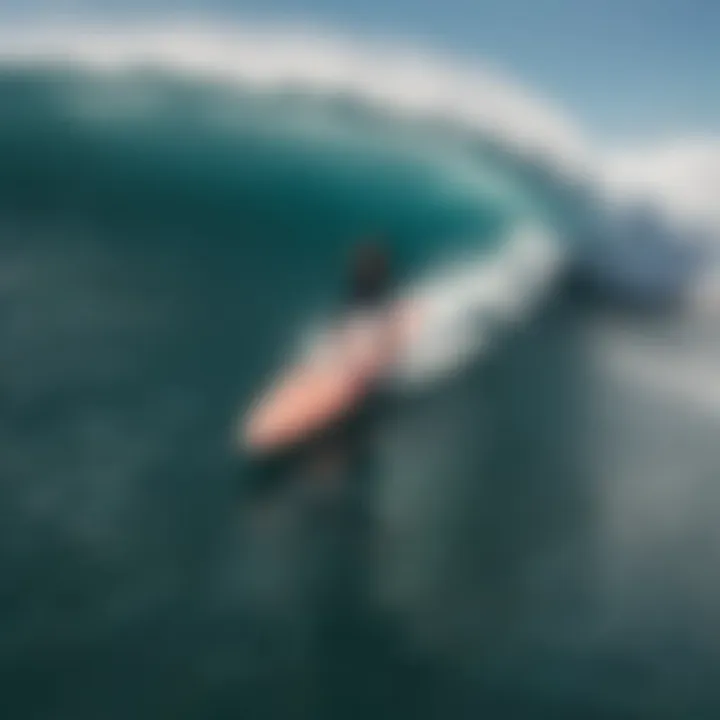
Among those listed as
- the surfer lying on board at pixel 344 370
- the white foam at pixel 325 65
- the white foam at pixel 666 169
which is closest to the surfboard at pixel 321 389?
the surfer lying on board at pixel 344 370

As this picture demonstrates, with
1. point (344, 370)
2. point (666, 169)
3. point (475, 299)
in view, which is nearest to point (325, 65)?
point (475, 299)

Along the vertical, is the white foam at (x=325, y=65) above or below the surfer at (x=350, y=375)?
above

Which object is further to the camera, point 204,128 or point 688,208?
point 688,208

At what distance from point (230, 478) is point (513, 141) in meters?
1.46

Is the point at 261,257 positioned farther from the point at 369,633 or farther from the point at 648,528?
the point at 648,528

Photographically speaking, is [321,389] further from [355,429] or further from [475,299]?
[475,299]

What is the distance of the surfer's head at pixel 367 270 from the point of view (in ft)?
9.07

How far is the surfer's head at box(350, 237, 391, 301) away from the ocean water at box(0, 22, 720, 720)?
0.13ft

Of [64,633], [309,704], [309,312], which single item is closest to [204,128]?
[309,312]

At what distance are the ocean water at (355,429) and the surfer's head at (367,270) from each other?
4cm

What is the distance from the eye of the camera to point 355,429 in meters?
2.68

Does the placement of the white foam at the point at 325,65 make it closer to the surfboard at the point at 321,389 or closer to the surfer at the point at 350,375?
the surfer at the point at 350,375

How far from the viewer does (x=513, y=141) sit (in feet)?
10.2

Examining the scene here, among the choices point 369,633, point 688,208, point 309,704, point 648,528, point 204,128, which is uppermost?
point 204,128
